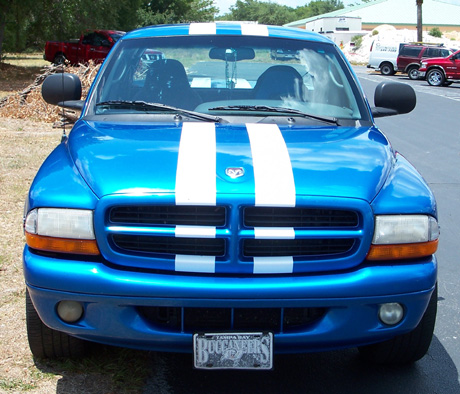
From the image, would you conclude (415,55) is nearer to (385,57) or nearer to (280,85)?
(385,57)

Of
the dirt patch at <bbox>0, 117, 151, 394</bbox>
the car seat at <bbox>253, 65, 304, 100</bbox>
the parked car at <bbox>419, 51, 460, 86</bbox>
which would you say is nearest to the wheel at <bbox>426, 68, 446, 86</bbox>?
the parked car at <bbox>419, 51, 460, 86</bbox>

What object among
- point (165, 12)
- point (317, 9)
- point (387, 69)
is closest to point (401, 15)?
point (165, 12)

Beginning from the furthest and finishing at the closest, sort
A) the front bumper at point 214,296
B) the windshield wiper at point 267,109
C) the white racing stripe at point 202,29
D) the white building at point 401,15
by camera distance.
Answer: the white building at point 401,15, the white racing stripe at point 202,29, the windshield wiper at point 267,109, the front bumper at point 214,296

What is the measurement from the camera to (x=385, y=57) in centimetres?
3694

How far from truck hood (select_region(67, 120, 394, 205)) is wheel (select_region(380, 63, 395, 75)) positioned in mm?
34895

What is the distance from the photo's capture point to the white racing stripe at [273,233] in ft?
9.59

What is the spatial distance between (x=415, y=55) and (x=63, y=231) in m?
33.3

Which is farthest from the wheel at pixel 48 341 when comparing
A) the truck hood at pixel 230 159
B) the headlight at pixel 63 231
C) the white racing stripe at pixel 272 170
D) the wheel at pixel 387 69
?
the wheel at pixel 387 69

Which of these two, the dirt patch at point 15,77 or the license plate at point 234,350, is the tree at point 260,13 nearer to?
the dirt patch at point 15,77

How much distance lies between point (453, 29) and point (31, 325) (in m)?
96.6

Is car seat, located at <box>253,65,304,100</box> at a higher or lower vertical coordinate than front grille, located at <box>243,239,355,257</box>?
higher

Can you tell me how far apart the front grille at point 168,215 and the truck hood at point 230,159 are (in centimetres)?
8

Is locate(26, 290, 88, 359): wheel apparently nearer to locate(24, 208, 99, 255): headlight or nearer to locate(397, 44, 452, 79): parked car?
locate(24, 208, 99, 255): headlight

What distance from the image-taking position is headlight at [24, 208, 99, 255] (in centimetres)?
296
